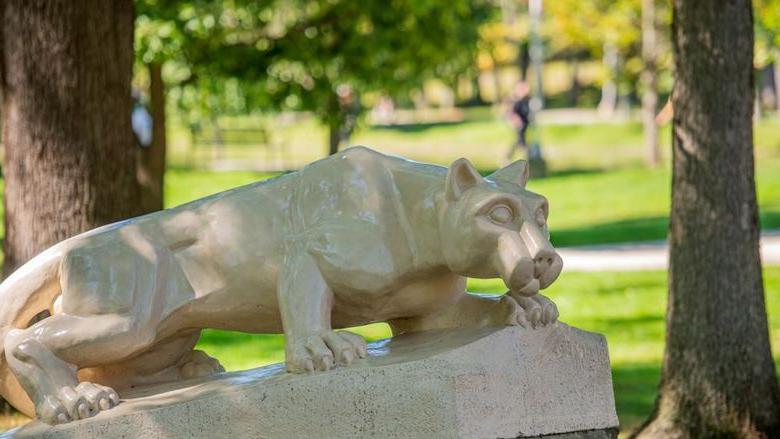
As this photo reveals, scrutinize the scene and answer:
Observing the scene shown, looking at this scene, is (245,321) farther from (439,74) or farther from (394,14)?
(439,74)

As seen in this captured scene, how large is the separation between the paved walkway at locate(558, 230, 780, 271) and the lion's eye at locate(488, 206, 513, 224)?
1072cm

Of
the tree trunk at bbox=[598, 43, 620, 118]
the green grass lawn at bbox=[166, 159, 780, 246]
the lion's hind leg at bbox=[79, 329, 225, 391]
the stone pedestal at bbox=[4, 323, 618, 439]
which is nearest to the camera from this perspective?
the stone pedestal at bbox=[4, 323, 618, 439]

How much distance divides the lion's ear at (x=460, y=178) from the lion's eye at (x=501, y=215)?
0.15 m

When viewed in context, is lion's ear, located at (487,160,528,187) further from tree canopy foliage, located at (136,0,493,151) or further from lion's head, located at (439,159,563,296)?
tree canopy foliage, located at (136,0,493,151)

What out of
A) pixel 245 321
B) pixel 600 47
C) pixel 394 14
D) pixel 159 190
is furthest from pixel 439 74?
pixel 245 321

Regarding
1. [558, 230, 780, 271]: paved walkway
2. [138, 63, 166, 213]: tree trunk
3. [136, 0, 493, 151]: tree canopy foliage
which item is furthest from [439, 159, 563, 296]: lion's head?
[558, 230, 780, 271]: paved walkway

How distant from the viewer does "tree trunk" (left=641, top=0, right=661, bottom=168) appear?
28.3 metres

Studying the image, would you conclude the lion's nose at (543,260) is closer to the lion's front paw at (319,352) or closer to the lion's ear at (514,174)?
the lion's ear at (514,174)

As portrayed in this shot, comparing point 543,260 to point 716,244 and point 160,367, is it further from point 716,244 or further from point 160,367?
point 716,244

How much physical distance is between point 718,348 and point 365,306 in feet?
10.6

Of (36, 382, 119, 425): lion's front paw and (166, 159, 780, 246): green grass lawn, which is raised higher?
(36, 382, 119, 425): lion's front paw

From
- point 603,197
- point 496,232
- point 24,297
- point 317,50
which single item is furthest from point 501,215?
point 603,197

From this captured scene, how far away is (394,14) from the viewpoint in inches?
591

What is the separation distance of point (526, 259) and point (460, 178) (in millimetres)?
409
